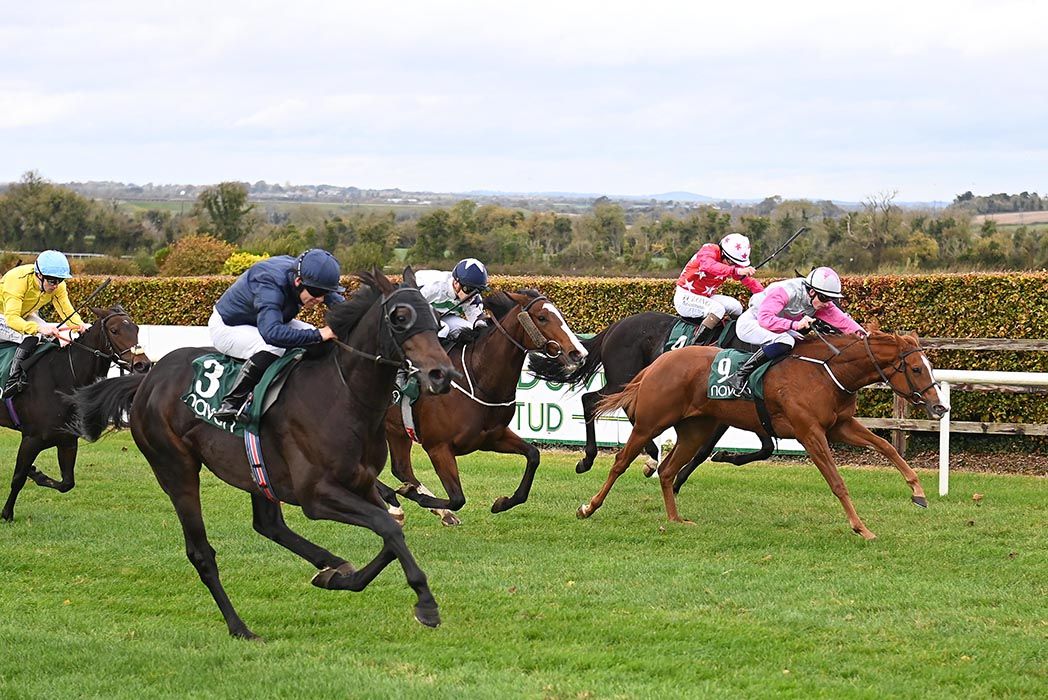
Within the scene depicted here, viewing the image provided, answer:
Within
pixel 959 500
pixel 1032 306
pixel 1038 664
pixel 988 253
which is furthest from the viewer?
pixel 988 253

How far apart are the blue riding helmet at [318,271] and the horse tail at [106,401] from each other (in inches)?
57.5

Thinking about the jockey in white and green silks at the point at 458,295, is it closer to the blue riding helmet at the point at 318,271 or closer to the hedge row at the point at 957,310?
the blue riding helmet at the point at 318,271

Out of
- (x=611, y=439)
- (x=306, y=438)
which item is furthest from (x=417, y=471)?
(x=306, y=438)

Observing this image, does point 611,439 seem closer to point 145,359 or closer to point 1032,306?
point 1032,306

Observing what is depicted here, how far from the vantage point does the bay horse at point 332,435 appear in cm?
598

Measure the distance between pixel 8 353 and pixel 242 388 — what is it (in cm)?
507

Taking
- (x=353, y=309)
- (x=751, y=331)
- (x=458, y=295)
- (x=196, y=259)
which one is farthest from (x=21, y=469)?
(x=196, y=259)

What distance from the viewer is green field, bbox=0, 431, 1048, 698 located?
18.5 ft

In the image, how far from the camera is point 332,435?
6.25 meters

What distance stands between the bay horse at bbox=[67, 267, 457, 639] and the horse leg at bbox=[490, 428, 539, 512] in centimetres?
251

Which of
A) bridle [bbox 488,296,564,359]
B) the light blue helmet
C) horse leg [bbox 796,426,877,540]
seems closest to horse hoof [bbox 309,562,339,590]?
bridle [bbox 488,296,564,359]

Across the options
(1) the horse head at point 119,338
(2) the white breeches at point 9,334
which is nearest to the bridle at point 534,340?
(1) the horse head at point 119,338

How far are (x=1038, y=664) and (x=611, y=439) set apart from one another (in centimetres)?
851

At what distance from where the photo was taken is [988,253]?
69.5 ft
